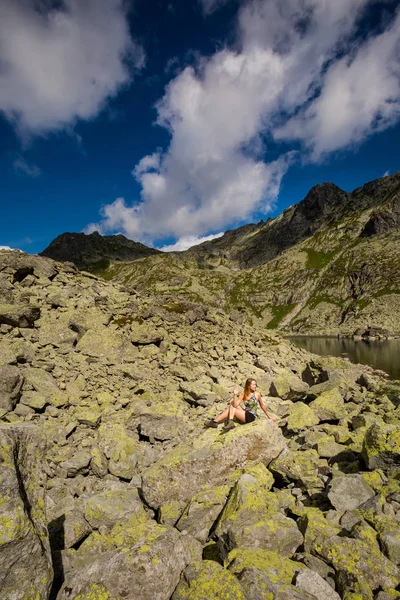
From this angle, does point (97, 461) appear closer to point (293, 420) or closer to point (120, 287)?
point (293, 420)

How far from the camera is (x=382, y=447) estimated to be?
10117mm

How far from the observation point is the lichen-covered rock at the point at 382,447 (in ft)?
32.4

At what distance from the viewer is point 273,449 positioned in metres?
11.1

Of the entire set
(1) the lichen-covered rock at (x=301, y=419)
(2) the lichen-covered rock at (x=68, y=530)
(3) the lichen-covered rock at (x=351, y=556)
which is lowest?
(1) the lichen-covered rock at (x=301, y=419)

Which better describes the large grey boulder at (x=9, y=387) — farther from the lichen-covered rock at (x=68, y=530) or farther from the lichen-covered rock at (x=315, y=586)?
the lichen-covered rock at (x=315, y=586)

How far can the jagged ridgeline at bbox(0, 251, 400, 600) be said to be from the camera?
5375 mm

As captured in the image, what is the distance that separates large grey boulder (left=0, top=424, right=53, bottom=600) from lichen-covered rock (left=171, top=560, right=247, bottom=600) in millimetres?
2356

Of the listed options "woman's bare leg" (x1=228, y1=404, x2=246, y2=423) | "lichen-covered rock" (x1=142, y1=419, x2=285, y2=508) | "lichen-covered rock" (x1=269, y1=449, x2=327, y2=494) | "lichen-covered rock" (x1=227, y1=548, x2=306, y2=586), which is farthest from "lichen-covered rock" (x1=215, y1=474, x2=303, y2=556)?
"woman's bare leg" (x1=228, y1=404, x2=246, y2=423)

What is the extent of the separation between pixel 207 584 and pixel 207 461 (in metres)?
4.60

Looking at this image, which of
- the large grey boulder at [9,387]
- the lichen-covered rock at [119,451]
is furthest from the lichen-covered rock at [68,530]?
the large grey boulder at [9,387]

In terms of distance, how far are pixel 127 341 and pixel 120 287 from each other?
38.5ft

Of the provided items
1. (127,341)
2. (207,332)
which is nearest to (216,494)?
(127,341)

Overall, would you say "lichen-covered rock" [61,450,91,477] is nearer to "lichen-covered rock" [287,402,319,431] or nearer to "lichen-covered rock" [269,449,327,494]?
"lichen-covered rock" [269,449,327,494]

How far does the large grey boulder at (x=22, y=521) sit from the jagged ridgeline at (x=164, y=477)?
0.02 meters
